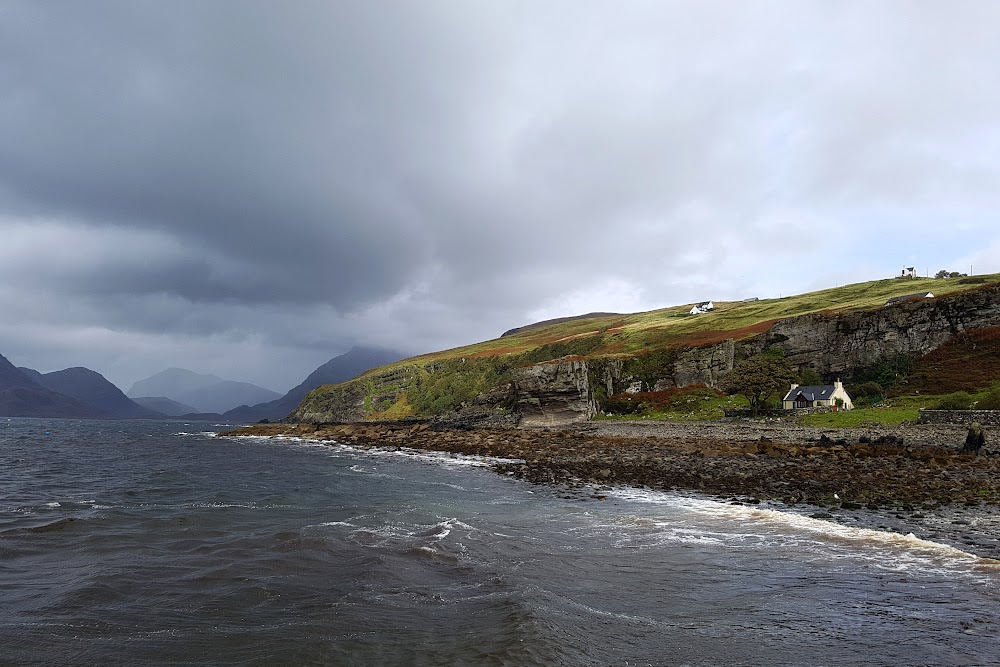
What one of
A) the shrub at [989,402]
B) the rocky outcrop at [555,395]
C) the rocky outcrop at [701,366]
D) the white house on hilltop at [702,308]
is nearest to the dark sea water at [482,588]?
the shrub at [989,402]

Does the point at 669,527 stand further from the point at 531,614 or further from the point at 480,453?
the point at 480,453

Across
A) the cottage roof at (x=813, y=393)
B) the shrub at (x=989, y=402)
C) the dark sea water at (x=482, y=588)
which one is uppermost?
the cottage roof at (x=813, y=393)

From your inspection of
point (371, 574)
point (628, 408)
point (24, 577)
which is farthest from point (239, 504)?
point (628, 408)

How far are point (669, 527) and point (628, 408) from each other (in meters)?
59.5

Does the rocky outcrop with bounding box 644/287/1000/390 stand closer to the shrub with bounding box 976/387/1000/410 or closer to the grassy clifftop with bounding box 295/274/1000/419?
the grassy clifftop with bounding box 295/274/1000/419

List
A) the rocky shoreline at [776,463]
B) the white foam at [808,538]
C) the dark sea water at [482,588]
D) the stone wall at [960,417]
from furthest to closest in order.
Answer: the stone wall at [960,417] → the rocky shoreline at [776,463] → the white foam at [808,538] → the dark sea water at [482,588]

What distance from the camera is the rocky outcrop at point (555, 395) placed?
251 feet

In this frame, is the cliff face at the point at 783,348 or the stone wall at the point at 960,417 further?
the cliff face at the point at 783,348

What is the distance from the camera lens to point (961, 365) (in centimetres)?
5516

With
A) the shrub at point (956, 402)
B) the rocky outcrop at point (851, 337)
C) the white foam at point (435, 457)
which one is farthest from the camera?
the rocky outcrop at point (851, 337)

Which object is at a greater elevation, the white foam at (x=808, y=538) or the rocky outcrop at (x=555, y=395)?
the rocky outcrop at (x=555, y=395)

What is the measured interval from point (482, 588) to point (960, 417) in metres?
45.4

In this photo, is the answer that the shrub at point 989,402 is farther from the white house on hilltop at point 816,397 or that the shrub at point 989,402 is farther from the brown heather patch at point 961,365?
the white house on hilltop at point 816,397

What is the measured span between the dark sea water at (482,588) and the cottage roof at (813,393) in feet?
145
